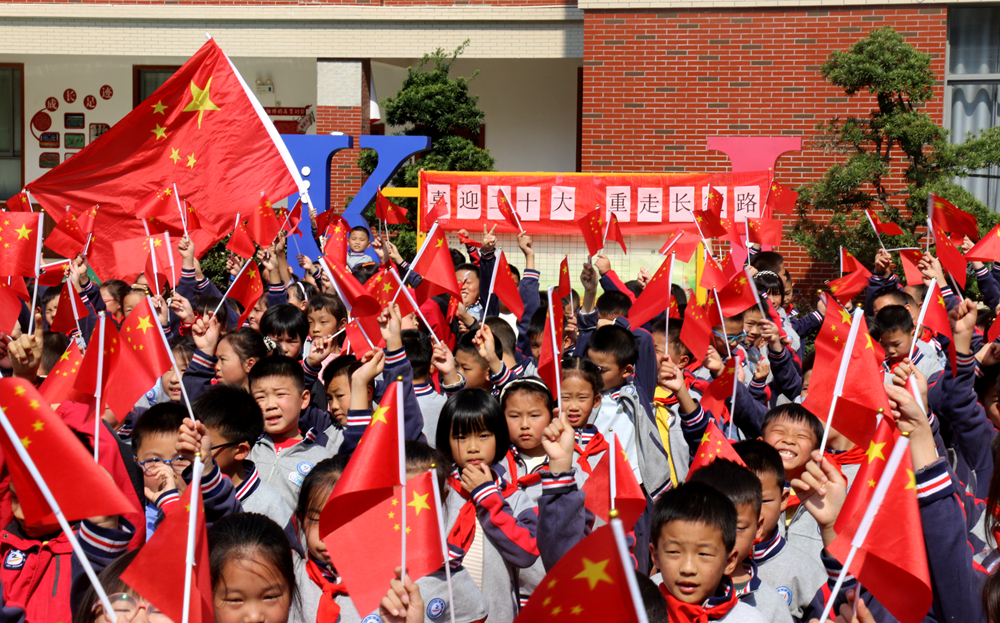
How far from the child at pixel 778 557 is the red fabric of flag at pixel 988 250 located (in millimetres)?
3079

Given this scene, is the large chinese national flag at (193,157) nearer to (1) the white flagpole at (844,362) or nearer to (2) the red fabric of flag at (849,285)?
(2) the red fabric of flag at (849,285)

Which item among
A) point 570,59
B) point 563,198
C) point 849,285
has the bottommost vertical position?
point 849,285

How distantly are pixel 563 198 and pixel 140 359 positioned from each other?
735 cm

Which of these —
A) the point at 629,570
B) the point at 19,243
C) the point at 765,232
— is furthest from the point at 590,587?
the point at 765,232

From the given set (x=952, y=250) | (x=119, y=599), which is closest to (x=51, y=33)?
(x=952, y=250)

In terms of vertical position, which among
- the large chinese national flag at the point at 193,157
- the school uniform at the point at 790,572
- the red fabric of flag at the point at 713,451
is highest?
the large chinese national flag at the point at 193,157

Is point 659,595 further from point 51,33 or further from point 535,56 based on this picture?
point 51,33

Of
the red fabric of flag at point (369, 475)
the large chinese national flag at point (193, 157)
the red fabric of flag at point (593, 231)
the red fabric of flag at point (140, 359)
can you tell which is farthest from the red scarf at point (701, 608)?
the large chinese national flag at point (193, 157)

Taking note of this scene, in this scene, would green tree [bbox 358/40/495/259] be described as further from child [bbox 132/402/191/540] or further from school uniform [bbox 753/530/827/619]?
school uniform [bbox 753/530/827/619]

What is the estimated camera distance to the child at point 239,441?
3.07 meters

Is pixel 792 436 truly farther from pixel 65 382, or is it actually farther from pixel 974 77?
pixel 974 77

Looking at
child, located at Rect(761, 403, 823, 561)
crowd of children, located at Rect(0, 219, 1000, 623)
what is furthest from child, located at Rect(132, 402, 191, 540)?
child, located at Rect(761, 403, 823, 561)

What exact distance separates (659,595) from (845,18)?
11259 mm

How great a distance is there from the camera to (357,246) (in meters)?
8.80
